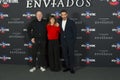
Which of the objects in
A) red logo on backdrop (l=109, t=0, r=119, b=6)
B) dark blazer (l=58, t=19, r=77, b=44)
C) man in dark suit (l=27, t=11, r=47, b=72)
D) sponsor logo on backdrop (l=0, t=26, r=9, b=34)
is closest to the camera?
dark blazer (l=58, t=19, r=77, b=44)

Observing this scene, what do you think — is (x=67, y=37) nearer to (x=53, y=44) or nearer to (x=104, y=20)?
(x=53, y=44)

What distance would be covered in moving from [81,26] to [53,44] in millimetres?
904

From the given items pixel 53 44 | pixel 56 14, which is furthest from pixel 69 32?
pixel 56 14

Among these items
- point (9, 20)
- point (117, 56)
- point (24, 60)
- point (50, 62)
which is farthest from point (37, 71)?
point (117, 56)

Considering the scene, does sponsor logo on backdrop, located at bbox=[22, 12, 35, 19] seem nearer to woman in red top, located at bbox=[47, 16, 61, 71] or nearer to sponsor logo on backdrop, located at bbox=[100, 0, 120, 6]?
woman in red top, located at bbox=[47, 16, 61, 71]

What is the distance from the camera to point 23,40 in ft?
21.1

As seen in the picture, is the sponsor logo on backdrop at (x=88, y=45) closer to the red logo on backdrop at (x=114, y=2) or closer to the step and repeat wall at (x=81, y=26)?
the step and repeat wall at (x=81, y=26)

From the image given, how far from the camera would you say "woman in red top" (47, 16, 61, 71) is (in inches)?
221

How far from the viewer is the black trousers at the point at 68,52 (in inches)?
222

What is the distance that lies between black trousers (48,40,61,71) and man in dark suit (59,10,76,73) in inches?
5.8

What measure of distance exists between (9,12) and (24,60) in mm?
1303

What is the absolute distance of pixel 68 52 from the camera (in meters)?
5.75

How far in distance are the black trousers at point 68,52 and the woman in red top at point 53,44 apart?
0.54 ft

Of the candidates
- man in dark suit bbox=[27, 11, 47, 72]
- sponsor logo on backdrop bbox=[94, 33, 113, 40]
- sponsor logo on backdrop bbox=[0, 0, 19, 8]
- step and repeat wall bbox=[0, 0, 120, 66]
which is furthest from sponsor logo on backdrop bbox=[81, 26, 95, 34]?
sponsor logo on backdrop bbox=[0, 0, 19, 8]
